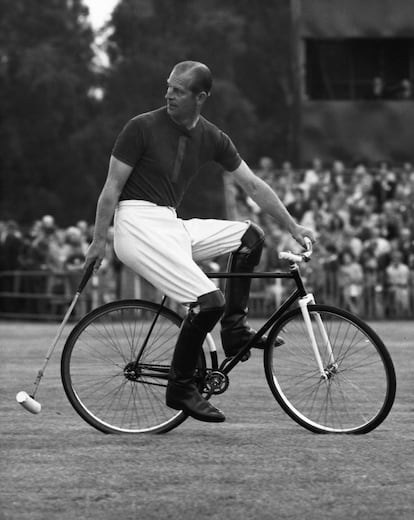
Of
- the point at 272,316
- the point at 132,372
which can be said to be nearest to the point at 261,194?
the point at 272,316

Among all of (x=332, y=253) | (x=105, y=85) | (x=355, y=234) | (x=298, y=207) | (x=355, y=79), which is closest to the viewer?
(x=332, y=253)

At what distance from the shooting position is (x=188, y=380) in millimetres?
7602

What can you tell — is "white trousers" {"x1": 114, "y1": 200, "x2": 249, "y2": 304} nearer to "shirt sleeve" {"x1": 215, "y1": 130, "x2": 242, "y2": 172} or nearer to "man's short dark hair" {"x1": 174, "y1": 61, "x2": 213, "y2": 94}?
"shirt sleeve" {"x1": 215, "y1": 130, "x2": 242, "y2": 172}

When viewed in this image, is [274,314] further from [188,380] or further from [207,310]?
[188,380]

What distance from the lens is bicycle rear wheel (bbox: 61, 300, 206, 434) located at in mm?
7734

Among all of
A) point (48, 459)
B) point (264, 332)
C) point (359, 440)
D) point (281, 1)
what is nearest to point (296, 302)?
point (264, 332)

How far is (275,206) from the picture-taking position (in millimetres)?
7891

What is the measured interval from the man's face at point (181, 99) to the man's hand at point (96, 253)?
73 cm

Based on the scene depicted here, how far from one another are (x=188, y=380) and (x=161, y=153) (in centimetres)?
115

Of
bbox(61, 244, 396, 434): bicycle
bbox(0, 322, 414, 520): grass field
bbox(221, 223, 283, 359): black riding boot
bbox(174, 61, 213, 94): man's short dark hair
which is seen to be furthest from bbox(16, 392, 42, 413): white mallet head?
bbox(174, 61, 213, 94): man's short dark hair

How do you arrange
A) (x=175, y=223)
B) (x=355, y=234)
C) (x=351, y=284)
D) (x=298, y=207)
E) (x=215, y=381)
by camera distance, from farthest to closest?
(x=298, y=207)
(x=355, y=234)
(x=351, y=284)
(x=215, y=381)
(x=175, y=223)

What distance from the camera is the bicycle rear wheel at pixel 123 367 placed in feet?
25.4

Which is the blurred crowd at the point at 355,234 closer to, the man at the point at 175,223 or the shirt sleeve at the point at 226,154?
the shirt sleeve at the point at 226,154

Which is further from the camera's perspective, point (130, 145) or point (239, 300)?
point (239, 300)
